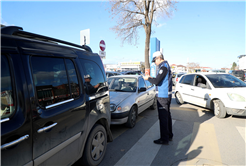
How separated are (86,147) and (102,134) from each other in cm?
46

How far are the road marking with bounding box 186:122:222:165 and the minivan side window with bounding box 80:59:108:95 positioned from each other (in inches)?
84.4

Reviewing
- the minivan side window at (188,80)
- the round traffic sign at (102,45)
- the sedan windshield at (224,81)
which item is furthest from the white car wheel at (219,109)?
the round traffic sign at (102,45)

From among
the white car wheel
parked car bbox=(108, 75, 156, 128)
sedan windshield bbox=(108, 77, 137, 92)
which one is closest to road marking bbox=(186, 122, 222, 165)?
the white car wheel

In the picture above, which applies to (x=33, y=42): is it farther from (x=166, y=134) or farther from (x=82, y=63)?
(x=166, y=134)

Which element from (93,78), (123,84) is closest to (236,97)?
(123,84)

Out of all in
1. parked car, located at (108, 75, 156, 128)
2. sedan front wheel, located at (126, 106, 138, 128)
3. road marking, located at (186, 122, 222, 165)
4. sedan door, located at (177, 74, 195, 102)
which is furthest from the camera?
sedan door, located at (177, 74, 195, 102)

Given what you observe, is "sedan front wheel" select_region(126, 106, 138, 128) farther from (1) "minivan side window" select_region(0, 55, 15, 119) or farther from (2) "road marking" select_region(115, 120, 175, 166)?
(1) "minivan side window" select_region(0, 55, 15, 119)

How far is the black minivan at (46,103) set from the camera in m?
1.46

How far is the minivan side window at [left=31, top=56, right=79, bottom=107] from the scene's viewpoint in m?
1.77

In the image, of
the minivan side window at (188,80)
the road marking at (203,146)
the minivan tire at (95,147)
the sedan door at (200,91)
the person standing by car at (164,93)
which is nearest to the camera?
the minivan tire at (95,147)

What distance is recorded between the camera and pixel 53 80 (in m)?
1.98

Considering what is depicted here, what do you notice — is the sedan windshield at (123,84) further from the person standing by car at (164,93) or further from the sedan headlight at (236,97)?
the sedan headlight at (236,97)

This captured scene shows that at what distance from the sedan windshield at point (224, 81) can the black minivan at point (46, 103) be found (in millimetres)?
5144

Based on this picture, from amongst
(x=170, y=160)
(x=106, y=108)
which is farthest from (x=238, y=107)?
(x=106, y=108)
